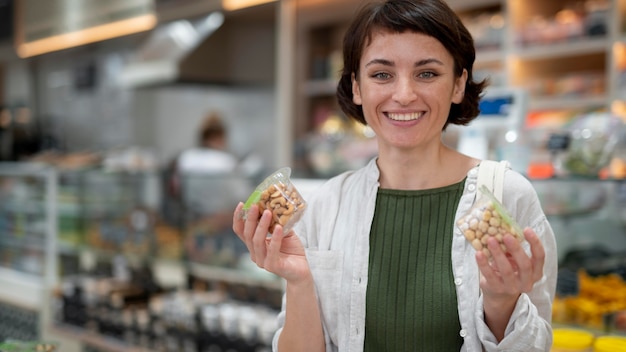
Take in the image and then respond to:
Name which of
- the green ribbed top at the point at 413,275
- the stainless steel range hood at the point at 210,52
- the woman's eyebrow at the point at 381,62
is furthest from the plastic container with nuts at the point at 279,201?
the stainless steel range hood at the point at 210,52

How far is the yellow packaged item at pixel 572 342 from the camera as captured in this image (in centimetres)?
166

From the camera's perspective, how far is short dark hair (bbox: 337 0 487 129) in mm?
1317

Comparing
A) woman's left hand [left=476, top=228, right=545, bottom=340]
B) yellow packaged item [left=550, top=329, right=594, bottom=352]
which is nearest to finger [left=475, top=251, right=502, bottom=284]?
woman's left hand [left=476, top=228, right=545, bottom=340]

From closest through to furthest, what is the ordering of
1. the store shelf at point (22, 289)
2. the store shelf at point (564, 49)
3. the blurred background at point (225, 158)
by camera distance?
the blurred background at point (225, 158)
the store shelf at point (564, 49)
the store shelf at point (22, 289)

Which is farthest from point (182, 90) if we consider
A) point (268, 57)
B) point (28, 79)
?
point (28, 79)

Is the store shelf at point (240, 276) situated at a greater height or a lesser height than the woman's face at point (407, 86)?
lesser

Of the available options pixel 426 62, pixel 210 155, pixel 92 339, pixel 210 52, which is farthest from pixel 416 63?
pixel 210 52

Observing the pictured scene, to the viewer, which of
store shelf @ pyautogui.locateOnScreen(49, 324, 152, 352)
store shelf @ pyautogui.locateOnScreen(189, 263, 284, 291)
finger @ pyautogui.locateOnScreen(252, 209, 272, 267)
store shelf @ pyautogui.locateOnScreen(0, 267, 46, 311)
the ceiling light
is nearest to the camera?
finger @ pyautogui.locateOnScreen(252, 209, 272, 267)

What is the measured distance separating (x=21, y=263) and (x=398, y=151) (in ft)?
11.0

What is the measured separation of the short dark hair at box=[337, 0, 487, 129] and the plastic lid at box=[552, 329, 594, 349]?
626 millimetres

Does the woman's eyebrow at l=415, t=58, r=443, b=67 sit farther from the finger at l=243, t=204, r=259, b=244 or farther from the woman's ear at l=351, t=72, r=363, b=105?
the finger at l=243, t=204, r=259, b=244

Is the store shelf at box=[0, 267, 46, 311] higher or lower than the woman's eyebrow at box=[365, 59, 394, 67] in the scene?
lower

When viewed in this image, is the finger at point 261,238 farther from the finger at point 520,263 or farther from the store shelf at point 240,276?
the store shelf at point 240,276

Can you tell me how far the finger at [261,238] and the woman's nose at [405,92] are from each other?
330mm
